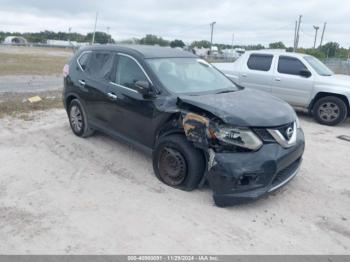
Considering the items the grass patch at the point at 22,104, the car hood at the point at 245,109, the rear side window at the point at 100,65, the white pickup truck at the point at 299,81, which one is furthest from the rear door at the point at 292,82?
the grass patch at the point at 22,104

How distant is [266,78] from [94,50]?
16.1ft

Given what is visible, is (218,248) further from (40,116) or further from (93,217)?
(40,116)

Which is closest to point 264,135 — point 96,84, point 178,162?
point 178,162

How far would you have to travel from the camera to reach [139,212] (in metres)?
3.62

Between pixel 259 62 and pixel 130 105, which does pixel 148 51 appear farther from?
pixel 259 62

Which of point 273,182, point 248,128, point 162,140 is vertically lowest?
point 273,182

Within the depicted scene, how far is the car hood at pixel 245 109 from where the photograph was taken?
3.64m

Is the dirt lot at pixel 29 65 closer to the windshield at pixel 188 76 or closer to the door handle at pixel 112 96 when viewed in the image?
the door handle at pixel 112 96

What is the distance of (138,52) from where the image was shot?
4.80 meters

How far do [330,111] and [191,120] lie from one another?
540 cm

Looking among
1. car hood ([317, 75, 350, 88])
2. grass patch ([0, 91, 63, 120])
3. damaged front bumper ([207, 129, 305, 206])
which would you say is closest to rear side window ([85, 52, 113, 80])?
damaged front bumper ([207, 129, 305, 206])

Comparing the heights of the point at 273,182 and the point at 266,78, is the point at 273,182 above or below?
below

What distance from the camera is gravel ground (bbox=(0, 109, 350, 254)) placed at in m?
3.10

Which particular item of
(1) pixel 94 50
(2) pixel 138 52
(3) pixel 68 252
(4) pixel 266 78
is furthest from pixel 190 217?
(4) pixel 266 78
